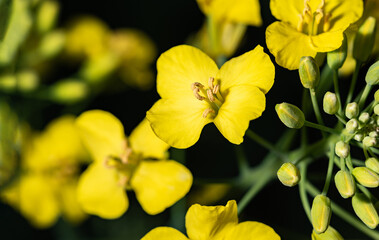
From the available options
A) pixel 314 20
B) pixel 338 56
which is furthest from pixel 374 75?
pixel 314 20

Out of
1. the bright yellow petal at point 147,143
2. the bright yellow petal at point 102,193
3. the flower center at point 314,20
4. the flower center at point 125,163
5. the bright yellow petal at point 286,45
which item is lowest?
the bright yellow petal at point 102,193

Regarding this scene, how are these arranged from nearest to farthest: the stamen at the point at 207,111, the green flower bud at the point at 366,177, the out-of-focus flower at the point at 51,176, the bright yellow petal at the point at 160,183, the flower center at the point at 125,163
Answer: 1. the green flower bud at the point at 366,177
2. the stamen at the point at 207,111
3. the bright yellow petal at the point at 160,183
4. the flower center at the point at 125,163
5. the out-of-focus flower at the point at 51,176

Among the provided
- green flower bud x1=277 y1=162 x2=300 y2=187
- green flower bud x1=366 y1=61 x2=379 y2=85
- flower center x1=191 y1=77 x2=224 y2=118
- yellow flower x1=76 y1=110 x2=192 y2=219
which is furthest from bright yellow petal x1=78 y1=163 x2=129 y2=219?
green flower bud x1=366 y1=61 x2=379 y2=85

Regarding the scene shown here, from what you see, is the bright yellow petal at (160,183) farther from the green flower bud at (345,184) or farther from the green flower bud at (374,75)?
the green flower bud at (374,75)

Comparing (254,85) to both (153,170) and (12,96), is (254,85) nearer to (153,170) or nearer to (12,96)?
(153,170)

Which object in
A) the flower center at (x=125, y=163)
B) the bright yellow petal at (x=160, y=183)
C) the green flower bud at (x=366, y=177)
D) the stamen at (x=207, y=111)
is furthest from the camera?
the flower center at (x=125, y=163)

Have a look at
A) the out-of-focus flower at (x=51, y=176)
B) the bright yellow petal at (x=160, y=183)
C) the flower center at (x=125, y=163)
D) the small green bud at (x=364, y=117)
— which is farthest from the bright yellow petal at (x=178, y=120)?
the out-of-focus flower at (x=51, y=176)

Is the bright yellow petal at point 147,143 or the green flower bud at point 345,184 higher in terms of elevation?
the green flower bud at point 345,184
